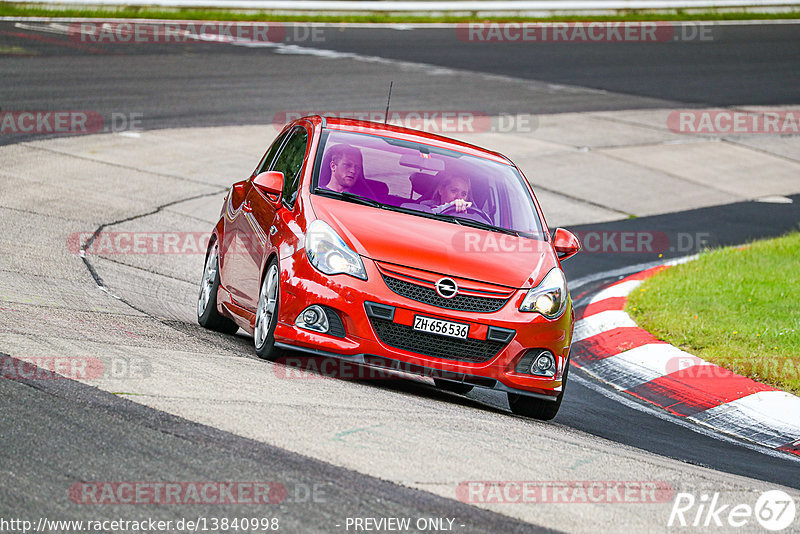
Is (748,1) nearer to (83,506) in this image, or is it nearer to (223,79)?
(223,79)

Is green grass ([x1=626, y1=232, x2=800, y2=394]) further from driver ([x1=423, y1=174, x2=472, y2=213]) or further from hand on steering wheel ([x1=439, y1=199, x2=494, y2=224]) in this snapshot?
driver ([x1=423, y1=174, x2=472, y2=213])

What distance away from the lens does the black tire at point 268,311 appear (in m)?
6.91

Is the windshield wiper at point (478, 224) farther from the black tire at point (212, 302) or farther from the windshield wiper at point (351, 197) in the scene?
the black tire at point (212, 302)

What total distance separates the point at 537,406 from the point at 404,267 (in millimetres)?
1318

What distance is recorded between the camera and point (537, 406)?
7.23 meters

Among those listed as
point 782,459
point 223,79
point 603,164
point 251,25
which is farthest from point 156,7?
point 782,459

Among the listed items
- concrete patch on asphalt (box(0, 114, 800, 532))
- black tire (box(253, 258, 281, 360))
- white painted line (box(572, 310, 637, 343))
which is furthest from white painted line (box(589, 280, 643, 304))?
black tire (box(253, 258, 281, 360))

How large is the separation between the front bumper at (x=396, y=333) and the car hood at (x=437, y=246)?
0.53ft

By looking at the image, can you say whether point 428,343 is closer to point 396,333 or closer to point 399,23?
point 396,333

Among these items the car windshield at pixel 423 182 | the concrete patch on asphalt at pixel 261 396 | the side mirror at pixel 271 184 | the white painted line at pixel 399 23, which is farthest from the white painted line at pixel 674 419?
the white painted line at pixel 399 23

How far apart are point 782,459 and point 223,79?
1565 centimetres

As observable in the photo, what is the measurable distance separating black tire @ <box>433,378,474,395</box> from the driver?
1154 millimetres

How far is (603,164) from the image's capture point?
17.5 metres

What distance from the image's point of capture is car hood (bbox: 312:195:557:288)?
6812 mm
